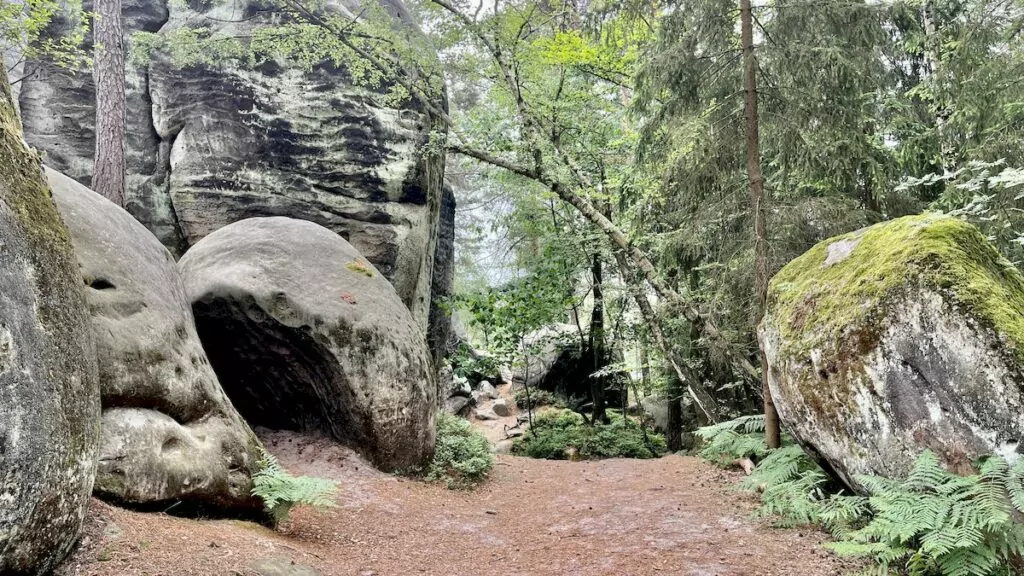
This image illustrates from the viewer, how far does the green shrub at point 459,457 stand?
8828 mm

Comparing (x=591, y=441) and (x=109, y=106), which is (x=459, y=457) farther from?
(x=109, y=106)

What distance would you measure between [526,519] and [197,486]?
12.4 ft

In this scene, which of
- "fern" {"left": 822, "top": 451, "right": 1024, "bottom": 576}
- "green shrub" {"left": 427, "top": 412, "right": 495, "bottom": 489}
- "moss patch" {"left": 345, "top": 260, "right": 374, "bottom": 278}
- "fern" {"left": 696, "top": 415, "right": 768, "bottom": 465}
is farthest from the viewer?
"moss patch" {"left": 345, "top": 260, "right": 374, "bottom": 278}

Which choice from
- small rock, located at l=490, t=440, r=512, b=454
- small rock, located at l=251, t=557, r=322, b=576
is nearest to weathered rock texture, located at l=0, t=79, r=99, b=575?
small rock, located at l=251, t=557, r=322, b=576

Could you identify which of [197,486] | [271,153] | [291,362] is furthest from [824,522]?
[271,153]

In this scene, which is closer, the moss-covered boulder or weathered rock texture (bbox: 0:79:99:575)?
weathered rock texture (bbox: 0:79:99:575)

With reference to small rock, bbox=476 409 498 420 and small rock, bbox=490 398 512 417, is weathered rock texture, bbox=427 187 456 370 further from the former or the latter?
small rock, bbox=490 398 512 417

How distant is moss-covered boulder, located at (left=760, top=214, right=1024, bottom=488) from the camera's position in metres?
4.15

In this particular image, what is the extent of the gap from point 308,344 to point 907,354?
6993mm

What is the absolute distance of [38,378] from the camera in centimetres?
321

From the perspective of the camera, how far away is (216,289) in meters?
8.00

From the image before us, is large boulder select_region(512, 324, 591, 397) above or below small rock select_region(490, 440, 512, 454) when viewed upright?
above

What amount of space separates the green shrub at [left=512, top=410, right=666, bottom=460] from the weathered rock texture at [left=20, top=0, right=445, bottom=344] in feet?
13.9

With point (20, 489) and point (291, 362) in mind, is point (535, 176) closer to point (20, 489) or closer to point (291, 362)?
point (291, 362)
